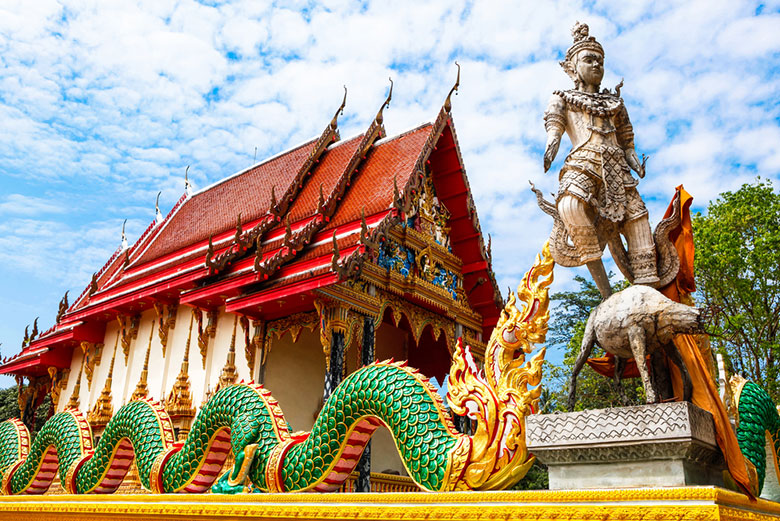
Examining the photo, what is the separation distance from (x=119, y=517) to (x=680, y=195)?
175 inches

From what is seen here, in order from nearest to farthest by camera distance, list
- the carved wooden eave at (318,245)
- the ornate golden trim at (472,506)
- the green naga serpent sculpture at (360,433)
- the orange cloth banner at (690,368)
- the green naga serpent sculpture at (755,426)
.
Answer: the ornate golden trim at (472,506) → the orange cloth banner at (690,368) → the green naga serpent sculpture at (360,433) → the green naga serpent sculpture at (755,426) → the carved wooden eave at (318,245)

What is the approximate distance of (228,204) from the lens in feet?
45.0

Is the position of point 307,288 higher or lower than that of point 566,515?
higher

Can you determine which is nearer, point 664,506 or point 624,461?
point 664,506

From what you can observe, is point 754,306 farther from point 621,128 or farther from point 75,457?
point 75,457

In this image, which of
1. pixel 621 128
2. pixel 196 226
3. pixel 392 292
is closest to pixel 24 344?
pixel 196 226

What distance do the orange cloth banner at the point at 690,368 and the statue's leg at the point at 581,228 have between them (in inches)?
19.3

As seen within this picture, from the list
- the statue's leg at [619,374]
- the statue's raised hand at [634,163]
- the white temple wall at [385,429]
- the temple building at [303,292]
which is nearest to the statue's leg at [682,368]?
the statue's leg at [619,374]

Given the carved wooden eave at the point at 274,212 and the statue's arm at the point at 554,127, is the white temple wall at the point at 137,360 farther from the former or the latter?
the statue's arm at the point at 554,127

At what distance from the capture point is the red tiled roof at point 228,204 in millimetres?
12664

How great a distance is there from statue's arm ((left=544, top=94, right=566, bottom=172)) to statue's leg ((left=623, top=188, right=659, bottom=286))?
44 cm

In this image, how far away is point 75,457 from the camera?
603cm

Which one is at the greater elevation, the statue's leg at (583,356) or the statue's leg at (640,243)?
the statue's leg at (640,243)

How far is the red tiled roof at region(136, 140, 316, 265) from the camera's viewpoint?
12.7 metres
